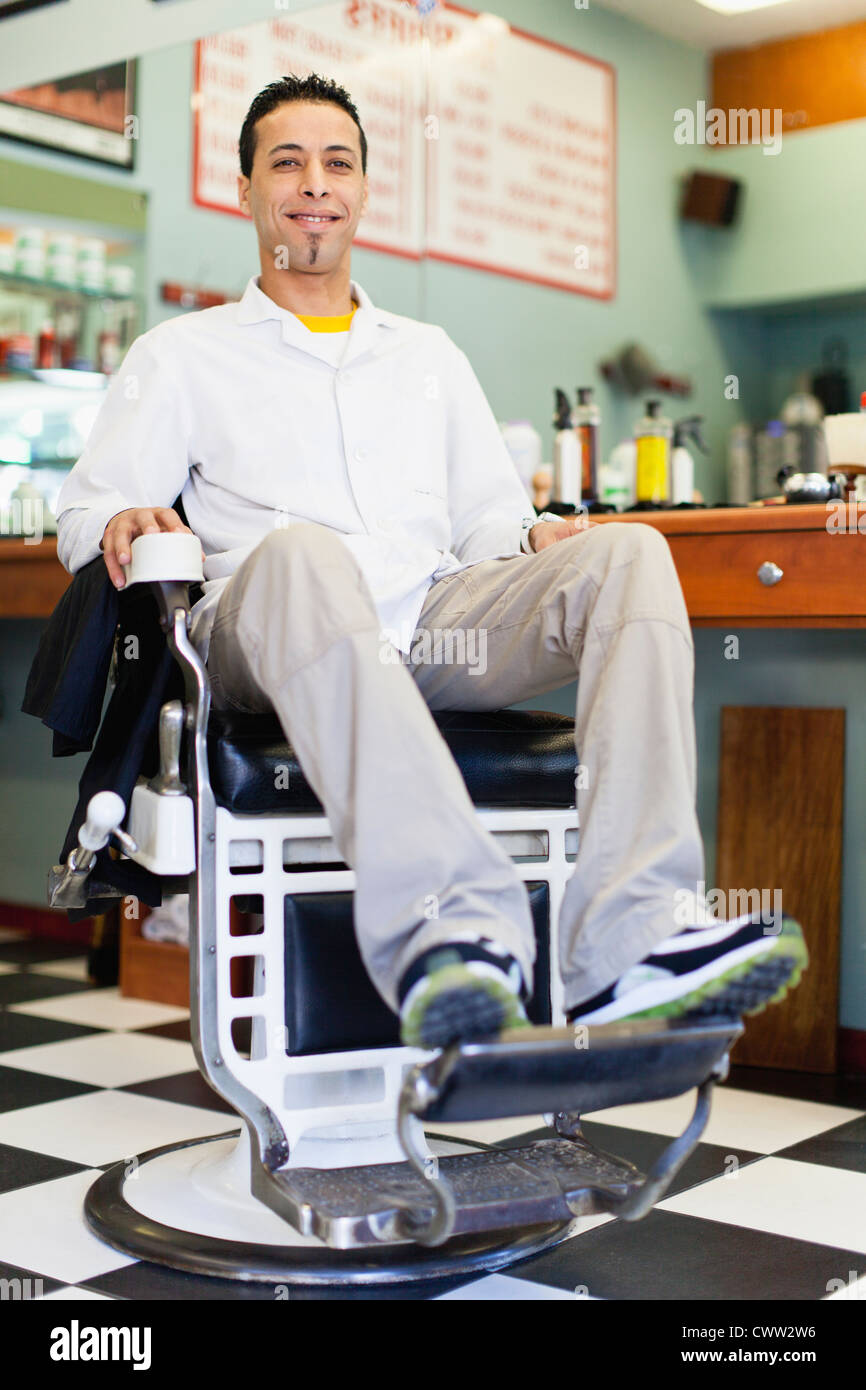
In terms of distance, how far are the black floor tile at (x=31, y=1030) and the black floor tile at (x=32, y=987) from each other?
0.15 metres

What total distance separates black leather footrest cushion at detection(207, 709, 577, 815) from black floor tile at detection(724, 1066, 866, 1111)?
0.88 metres

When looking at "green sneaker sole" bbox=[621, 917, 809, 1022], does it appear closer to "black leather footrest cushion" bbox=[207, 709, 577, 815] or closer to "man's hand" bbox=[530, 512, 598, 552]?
"black leather footrest cushion" bbox=[207, 709, 577, 815]

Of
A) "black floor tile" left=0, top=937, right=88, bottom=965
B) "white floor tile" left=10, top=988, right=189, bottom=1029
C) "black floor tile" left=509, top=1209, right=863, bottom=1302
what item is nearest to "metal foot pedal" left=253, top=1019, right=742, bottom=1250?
"black floor tile" left=509, top=1209, right=863, bottom=1302

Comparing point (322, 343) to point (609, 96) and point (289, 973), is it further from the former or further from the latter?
point (609, 96)

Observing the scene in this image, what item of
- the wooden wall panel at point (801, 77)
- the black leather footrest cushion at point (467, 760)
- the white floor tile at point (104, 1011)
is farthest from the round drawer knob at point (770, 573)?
the wooden wall panel at point (801, 77)

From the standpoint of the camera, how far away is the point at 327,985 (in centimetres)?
159

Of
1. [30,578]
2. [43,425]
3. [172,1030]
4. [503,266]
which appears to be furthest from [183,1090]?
[503,266]

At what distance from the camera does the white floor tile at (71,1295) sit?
4.68ft

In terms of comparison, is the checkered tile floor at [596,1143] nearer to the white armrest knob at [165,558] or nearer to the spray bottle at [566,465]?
the white armrest knob at [165,558]

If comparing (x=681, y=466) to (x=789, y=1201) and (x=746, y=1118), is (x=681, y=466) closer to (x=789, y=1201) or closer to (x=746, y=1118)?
(x=746, y=1118)

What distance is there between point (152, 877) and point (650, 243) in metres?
3.33

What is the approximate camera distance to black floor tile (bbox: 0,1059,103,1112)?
221 cm

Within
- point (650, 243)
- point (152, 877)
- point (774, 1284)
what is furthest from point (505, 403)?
point (774, 1284)

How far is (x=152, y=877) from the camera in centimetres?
171
